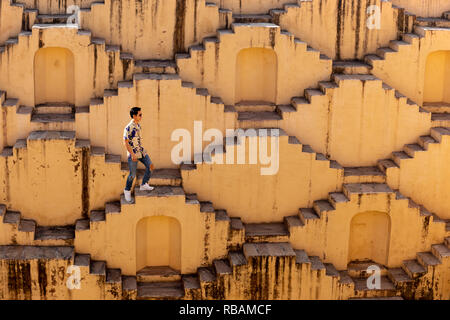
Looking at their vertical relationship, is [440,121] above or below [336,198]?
above

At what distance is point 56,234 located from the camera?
914 inches

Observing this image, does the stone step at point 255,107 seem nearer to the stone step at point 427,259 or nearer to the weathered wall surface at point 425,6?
the weathered wall surface at point 425,6

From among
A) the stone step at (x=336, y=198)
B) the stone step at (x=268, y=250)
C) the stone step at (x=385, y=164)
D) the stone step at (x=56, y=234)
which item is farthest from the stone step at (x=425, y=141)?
the stone step at (x=56, y=234)

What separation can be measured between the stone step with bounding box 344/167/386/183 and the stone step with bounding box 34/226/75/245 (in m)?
7.11

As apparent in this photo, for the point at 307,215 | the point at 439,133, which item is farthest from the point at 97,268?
the point at 439,133

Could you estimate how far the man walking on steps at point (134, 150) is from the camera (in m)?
21.9

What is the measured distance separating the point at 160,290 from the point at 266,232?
9.94 ft

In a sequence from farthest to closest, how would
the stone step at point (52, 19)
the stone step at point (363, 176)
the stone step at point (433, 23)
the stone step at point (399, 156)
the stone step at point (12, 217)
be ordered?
the stone step at point (433, 23)
the stone step at point (399, 156)
the stone step at point (363, 176)
the stone step at point (52, 19)
the stone step at point (12, 217)

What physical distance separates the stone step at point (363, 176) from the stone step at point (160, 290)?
16.8 feet

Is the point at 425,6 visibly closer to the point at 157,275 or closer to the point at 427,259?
the point at 427,259

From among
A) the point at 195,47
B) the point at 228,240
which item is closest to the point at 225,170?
the point at 228,240

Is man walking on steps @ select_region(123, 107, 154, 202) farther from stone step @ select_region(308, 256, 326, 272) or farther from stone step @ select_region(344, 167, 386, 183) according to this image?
stone step @ select_region(344, 167, 386, 183)

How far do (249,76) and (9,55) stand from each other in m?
6.19

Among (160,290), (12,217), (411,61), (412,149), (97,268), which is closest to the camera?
(97,268)
